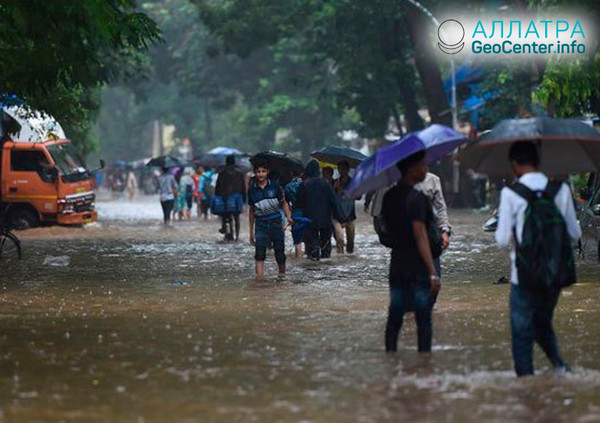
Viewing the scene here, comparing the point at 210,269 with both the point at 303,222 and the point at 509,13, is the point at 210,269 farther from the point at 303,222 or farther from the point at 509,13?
the point at 509,13

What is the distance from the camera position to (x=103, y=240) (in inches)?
1205

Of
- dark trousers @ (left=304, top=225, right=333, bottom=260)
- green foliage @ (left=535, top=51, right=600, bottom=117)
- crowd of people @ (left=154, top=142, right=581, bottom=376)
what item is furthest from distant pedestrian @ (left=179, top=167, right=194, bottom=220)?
crowd of people @ (left=154, top=142, right=581, bottom=376)

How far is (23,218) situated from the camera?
3475 cm

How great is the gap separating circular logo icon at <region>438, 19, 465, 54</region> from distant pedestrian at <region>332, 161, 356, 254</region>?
1880cm

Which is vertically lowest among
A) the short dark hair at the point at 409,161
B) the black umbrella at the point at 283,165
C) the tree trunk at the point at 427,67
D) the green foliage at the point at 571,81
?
the short dark hair at the point at 409,161

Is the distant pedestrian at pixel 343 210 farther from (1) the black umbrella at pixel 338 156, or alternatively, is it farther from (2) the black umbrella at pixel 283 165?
(2) the black umbrella at pixel 283 165

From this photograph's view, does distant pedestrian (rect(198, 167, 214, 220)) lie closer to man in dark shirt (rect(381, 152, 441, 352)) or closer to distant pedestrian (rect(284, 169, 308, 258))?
distant pedestrian (rect(284, 169, 308, 258))

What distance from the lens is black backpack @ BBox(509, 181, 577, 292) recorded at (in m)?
9.09

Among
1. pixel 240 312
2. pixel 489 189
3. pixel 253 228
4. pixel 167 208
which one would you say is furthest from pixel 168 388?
pixel 489 189

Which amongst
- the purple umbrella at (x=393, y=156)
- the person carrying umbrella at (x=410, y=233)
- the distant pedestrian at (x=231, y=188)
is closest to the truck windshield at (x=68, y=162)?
the distant pedestrian at (x=231, y=188)

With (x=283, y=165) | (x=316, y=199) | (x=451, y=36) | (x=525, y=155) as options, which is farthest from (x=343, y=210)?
(x=451, y=36)

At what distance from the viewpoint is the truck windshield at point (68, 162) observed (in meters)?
34.4

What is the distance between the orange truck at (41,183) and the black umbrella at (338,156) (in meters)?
12.2

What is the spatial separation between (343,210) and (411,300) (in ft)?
40.4
